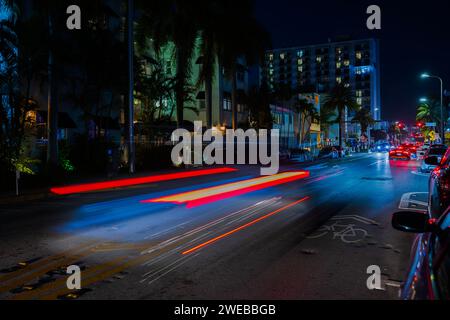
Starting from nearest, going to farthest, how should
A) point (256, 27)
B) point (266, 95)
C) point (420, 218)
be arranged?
point (420, 218), point (256, 27), point (266, 95)

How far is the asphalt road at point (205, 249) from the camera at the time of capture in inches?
208

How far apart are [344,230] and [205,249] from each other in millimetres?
3133

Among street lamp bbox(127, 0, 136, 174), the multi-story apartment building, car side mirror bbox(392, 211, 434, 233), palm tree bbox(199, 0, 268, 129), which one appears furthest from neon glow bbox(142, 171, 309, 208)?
the multi-story apartment building

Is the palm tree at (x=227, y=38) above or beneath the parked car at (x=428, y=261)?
above

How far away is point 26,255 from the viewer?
7102 millimetres

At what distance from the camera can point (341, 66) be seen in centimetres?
16125

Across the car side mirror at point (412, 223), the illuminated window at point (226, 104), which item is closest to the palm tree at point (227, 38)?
the illuminated window at point (226, 104)

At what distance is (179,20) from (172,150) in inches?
358

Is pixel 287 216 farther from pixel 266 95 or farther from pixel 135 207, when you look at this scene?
pixel 266 95

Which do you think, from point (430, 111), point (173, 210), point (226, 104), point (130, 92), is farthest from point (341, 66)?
point (173, 210)

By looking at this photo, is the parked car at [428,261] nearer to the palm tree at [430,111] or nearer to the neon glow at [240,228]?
the neon glow at [240,228]

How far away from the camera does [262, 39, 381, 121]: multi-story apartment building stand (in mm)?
156462

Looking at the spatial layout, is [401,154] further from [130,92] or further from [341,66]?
[341,66]
